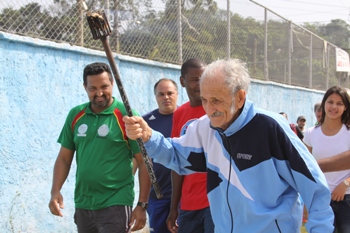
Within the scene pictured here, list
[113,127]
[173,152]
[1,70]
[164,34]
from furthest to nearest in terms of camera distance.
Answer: [164,34] → [1,70] → [113,127] → [173,152]

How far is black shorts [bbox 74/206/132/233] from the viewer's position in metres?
4.69

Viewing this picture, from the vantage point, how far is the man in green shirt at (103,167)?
15.5 ft

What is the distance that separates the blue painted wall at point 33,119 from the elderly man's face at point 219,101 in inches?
138

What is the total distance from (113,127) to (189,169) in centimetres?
109

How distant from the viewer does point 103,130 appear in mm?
4742

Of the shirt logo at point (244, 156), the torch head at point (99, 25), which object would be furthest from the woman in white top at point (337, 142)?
the torch head at point (99, 25)

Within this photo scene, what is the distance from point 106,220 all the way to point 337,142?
7.62ft

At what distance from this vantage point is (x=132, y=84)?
827cm

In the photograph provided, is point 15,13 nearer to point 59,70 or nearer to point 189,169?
point 59,70

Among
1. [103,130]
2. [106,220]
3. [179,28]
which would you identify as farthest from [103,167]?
[179,28]

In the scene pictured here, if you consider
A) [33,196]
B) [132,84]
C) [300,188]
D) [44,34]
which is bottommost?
[33,196]

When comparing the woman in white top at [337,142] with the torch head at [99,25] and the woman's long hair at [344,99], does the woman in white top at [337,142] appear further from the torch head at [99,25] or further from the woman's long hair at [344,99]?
the torch head at [99,25]

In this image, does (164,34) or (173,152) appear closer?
(173,152)

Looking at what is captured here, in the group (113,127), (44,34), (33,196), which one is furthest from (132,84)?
(113,127)
